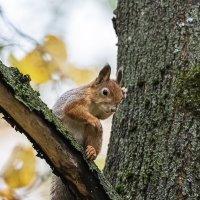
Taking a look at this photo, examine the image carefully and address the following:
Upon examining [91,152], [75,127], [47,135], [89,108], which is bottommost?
[47,135]

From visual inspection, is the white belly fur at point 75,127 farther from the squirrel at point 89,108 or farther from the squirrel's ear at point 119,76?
the squirrel's ear at point 119,76

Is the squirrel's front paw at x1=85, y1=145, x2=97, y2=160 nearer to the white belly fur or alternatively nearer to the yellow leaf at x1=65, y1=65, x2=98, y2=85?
the white belly fur

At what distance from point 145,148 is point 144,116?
5.3 inches

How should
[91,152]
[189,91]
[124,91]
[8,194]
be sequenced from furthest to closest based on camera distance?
[8,194] < [124,91] < [189,91] < [91,152]

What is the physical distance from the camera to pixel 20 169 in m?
2.41

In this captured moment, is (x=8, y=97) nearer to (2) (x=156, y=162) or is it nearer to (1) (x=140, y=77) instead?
(2) (x=156, y=162)

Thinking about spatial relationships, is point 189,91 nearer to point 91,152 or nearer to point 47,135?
point 91,152

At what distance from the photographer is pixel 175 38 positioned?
2121 mm

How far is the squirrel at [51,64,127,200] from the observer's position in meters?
2.02

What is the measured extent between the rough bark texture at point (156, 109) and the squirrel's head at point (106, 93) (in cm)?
6

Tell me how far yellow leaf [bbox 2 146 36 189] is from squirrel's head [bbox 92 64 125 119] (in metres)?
0.49

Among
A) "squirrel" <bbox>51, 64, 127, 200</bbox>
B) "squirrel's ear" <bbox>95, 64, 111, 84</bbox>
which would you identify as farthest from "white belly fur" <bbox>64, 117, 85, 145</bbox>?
"squirrel's ear" <bbox>95, 64, 111, 84</bbox>

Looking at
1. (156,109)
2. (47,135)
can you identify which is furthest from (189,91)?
(47,135)

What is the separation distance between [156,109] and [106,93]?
22 cm
